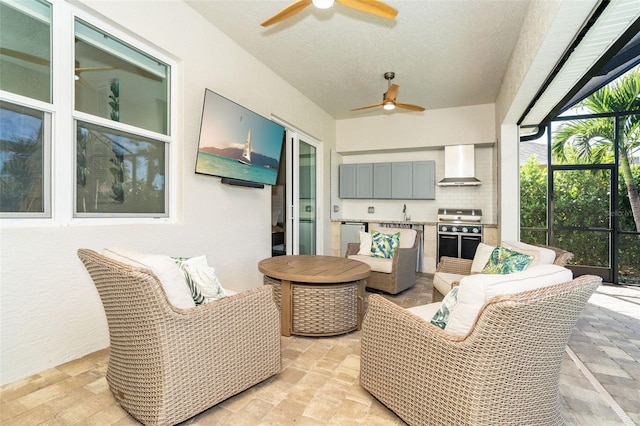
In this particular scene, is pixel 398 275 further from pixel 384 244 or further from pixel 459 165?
pixel 459 165

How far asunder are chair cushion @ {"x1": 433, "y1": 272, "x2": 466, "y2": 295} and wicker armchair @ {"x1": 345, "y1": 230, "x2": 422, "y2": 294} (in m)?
0.75

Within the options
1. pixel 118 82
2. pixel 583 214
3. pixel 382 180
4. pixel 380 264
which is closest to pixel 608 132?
pixel 583 214

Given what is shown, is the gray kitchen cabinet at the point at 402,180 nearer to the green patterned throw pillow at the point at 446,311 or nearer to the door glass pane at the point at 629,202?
the door glass pane at the point at 629,202

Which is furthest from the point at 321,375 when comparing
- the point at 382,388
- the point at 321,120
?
the point at 321,120

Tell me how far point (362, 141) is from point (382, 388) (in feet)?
16.5

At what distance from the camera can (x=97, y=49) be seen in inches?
91.4

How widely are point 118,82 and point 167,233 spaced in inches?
51.0

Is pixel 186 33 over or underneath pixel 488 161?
over

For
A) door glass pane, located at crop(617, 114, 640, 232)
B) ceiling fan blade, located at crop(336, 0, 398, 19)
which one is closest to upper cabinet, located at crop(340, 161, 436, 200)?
door glass pane, located at crop(617, 114, 640, 232)

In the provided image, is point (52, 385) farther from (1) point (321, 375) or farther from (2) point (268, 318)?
(1) point (321, 375)

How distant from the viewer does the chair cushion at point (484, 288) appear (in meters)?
1.23

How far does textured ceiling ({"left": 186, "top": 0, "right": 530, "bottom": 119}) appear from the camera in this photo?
2834 millimetres

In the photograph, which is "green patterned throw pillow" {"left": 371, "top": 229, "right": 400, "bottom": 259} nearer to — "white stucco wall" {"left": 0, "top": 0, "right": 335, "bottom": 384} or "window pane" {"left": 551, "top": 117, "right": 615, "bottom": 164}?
"white stucco wall" {"left": 0, "top": 0, "right": 335, "bottom": 384}

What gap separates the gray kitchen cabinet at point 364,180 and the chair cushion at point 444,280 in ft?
10.7
